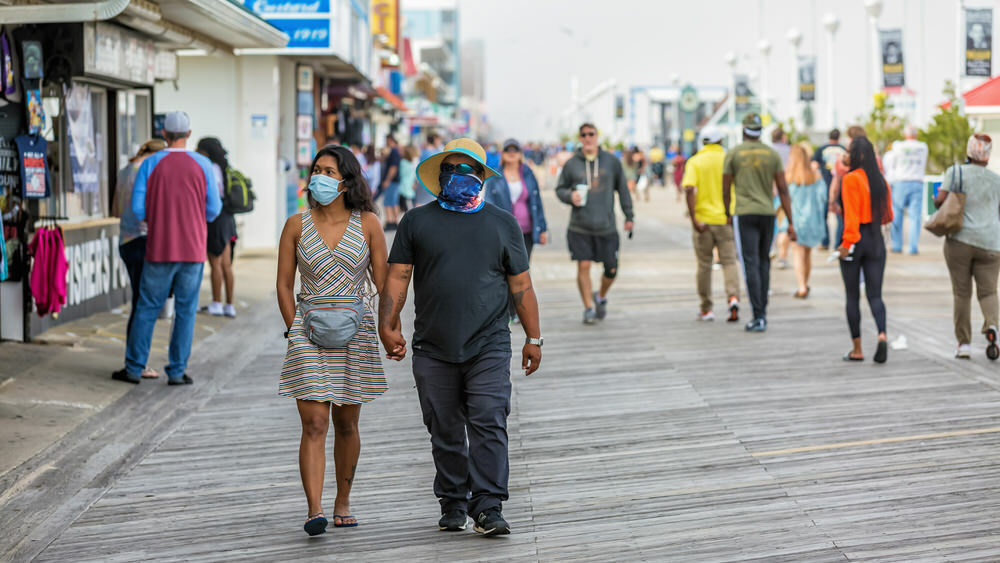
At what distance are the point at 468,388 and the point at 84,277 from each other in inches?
293

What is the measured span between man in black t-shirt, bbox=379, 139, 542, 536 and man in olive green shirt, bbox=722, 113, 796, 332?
20.9ft

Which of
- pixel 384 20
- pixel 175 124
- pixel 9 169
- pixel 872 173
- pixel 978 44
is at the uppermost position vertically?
pixel 384 20

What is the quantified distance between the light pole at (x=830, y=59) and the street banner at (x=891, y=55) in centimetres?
630

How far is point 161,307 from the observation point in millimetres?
8867

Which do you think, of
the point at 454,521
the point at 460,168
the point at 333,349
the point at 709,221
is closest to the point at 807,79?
the point at 709,221

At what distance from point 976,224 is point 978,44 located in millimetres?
17221

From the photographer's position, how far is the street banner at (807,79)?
49.5 meters

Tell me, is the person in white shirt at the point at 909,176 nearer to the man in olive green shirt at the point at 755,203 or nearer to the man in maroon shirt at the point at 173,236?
the man in olive green shirt at the point at 755,203

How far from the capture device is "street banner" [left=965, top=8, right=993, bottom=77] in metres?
25.0

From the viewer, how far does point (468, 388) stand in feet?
17.3

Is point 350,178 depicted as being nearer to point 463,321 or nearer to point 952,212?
point 463,321

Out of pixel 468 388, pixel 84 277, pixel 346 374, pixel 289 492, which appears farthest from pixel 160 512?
pixel 84 277

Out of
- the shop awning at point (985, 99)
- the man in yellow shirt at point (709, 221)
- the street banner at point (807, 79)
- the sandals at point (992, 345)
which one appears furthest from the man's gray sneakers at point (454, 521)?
the street banner at point (807, 79)

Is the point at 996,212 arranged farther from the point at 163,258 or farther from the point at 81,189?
the point at 81,189
